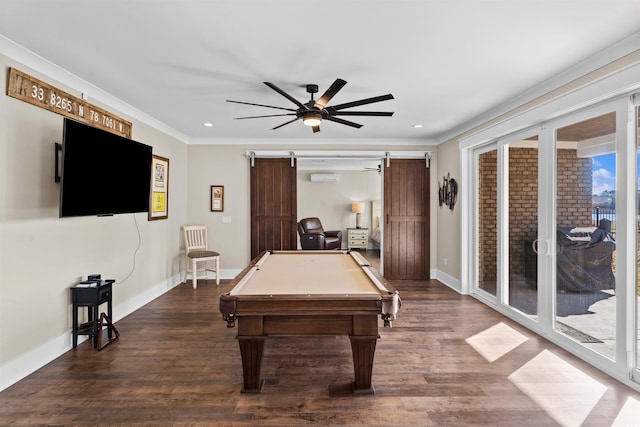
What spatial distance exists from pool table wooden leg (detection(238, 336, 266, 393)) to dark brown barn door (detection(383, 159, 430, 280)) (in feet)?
12.8

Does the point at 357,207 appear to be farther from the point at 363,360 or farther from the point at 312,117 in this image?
the point at 363,360

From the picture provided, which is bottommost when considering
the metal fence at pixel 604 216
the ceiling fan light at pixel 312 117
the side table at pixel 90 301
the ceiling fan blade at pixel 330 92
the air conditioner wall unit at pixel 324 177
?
the side table at pixel 90 301

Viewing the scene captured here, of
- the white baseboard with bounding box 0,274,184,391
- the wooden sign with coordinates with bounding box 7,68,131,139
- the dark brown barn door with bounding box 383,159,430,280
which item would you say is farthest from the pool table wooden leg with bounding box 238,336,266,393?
the dark brown barn door with bounding box 383,159,430,280

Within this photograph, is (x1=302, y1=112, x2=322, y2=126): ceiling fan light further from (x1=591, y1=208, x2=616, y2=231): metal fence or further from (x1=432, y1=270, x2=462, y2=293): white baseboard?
(x1=432, y1=270, x2=462, y2=293): white baseboard

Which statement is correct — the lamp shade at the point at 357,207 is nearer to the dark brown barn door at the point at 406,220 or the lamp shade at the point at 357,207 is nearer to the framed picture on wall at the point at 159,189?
the dark brown barn door at the point at 406,220

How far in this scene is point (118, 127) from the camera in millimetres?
3594

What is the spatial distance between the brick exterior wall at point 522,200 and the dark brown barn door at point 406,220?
1.26 m

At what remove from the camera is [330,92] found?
99.6 inches

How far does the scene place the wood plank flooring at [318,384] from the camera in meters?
1.97

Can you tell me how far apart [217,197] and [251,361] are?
3.85 metres

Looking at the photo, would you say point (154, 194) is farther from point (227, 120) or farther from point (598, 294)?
point (598, 294)

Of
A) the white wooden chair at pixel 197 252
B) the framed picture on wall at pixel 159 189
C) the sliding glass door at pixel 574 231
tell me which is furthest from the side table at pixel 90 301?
the sliding glass door at pixel 574 231

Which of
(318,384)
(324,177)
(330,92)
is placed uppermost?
(324,177)

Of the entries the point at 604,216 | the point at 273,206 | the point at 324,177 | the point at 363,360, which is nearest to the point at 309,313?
the point at 363,360
